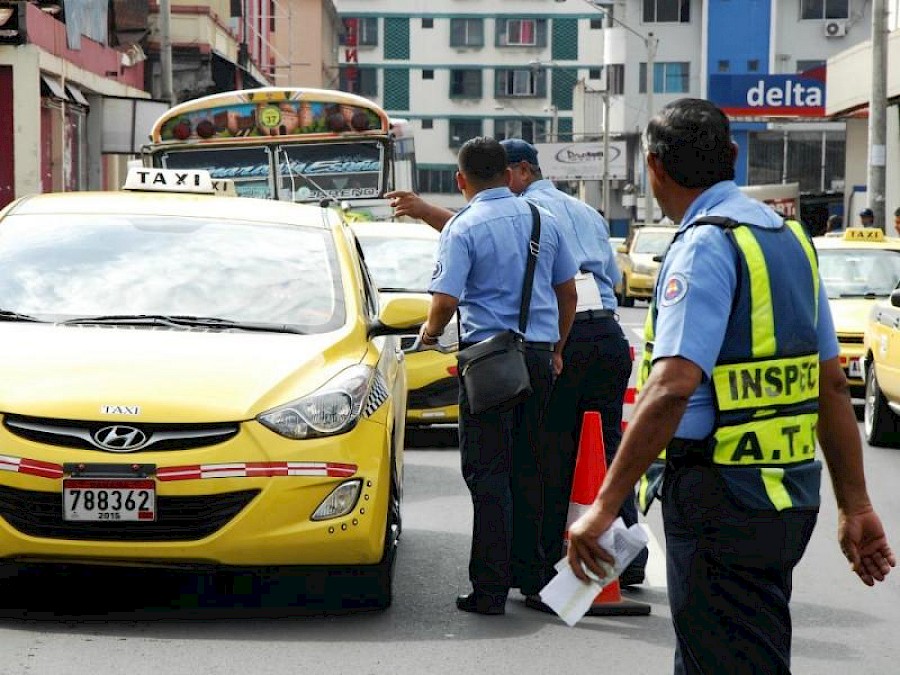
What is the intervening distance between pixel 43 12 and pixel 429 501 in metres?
21.3

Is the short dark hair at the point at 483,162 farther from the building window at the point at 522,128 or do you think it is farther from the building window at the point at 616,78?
the building window at the point at 522,128

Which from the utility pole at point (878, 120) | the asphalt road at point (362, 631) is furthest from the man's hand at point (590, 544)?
the utility pole at point (878, 120)

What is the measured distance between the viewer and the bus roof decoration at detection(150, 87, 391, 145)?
19062 millimetres

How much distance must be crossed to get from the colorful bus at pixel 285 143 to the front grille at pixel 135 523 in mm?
12697

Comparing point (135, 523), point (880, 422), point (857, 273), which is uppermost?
point (857, 273)

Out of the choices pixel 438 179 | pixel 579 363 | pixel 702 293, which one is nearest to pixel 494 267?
pixel 579 363

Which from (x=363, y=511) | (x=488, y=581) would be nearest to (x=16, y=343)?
(x=363, y=511)

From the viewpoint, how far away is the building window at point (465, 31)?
105 m

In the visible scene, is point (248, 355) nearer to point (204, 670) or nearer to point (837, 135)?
Answer: point (204, 670)

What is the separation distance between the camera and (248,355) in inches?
275

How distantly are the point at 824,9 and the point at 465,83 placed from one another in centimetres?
3068

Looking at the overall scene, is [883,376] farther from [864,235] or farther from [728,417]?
[728,417]

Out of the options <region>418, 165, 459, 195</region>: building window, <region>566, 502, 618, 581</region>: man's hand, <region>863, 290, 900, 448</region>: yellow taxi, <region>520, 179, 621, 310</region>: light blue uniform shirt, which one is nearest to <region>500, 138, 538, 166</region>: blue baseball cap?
<region>520, 179, 621, 310</region>: light blue uniform shirt

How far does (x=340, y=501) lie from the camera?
670 cm
